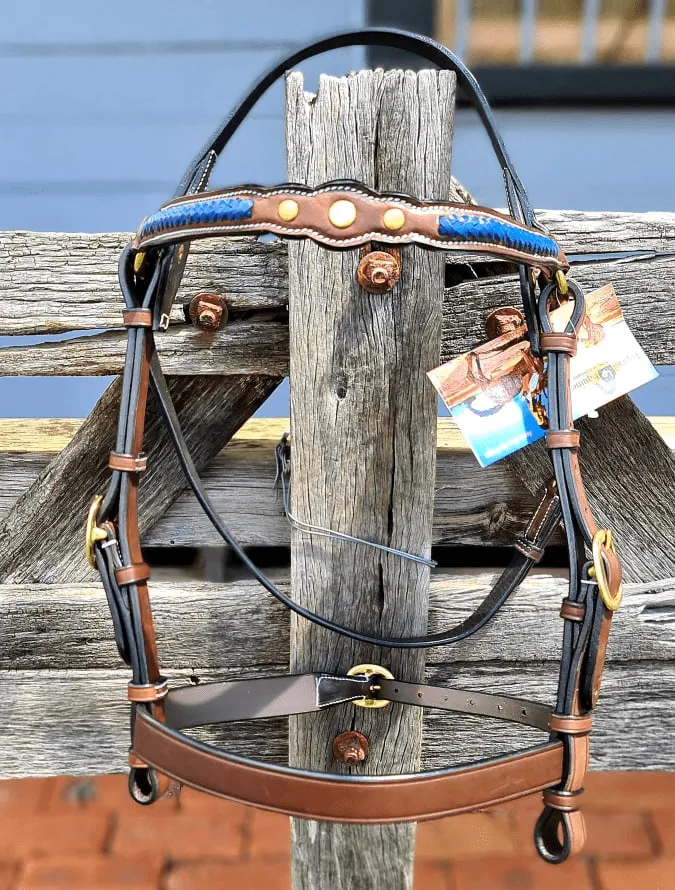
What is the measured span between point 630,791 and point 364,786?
175 centimetres

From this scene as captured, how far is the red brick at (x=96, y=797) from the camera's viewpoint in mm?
2113

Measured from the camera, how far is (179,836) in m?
2.00

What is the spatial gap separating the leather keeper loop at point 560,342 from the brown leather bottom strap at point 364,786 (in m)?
0.47

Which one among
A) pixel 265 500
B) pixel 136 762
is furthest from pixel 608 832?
pixel 136 762

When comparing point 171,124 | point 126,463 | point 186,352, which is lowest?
point 126,463

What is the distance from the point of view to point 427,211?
77cm

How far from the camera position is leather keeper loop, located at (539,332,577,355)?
35.3 inches

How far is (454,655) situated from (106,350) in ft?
2.48

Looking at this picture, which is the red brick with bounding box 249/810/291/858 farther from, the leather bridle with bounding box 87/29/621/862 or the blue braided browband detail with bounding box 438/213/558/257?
the blue braided browband detail with bounding box 438/213/558/257

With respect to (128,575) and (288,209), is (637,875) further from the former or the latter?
(288,209)

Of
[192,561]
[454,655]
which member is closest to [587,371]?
[454,655]

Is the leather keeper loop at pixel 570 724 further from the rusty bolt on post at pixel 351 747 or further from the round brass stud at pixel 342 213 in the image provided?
the round brass stud at pixel 342 213

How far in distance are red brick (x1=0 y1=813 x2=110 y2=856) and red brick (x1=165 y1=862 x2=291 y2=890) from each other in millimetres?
250

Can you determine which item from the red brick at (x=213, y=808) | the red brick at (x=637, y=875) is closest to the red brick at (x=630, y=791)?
the red brick at (x=637, y=875)
